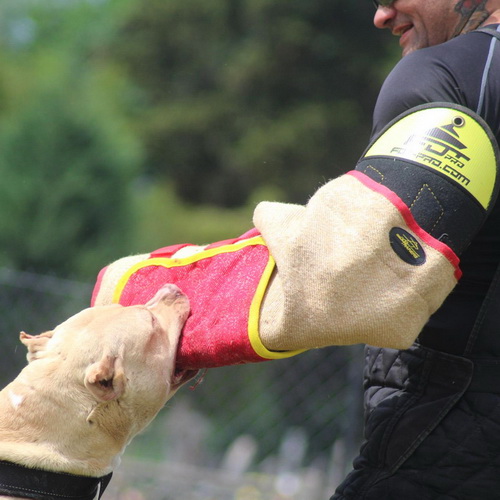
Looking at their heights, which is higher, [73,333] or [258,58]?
[73,333]

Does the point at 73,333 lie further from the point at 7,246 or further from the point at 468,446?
the point at 7,246

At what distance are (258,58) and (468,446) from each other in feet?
62.3

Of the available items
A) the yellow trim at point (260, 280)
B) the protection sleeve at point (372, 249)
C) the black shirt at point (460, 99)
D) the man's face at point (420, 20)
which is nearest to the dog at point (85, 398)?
the yellow trim at point (260, 280)

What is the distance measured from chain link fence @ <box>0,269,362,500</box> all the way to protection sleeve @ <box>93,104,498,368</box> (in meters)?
4.02

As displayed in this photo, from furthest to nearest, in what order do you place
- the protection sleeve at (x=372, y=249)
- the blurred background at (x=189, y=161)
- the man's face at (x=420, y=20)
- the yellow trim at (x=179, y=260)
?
1. the blurred background at (x=189, y=161)
2. the man's face at (x=420, y=20)
3. the yellow trim at (x=179, y=260)
4. the protection sleeve at (x=372, y=249)

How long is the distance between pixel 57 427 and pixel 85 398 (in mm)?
121

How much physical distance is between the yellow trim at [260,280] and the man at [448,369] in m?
0.47

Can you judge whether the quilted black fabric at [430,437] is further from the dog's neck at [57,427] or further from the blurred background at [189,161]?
the dog's neck at [57,427]

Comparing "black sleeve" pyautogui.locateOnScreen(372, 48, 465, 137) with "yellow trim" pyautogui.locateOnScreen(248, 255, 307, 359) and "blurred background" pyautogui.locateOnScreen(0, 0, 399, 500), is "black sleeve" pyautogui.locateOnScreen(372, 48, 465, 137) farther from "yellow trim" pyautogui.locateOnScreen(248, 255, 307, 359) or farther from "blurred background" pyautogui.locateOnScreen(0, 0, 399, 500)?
"yellow trim" pyautogui.locateOnScreen(248, 255, 307, 359)

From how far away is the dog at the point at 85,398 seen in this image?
2.58m

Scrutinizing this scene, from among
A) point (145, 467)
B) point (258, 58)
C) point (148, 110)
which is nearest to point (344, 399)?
point (145, 467)

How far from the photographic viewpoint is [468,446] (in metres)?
2.30

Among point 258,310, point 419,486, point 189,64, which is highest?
point 258,310

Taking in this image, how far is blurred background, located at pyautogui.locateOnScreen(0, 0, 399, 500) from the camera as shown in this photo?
6910mm
